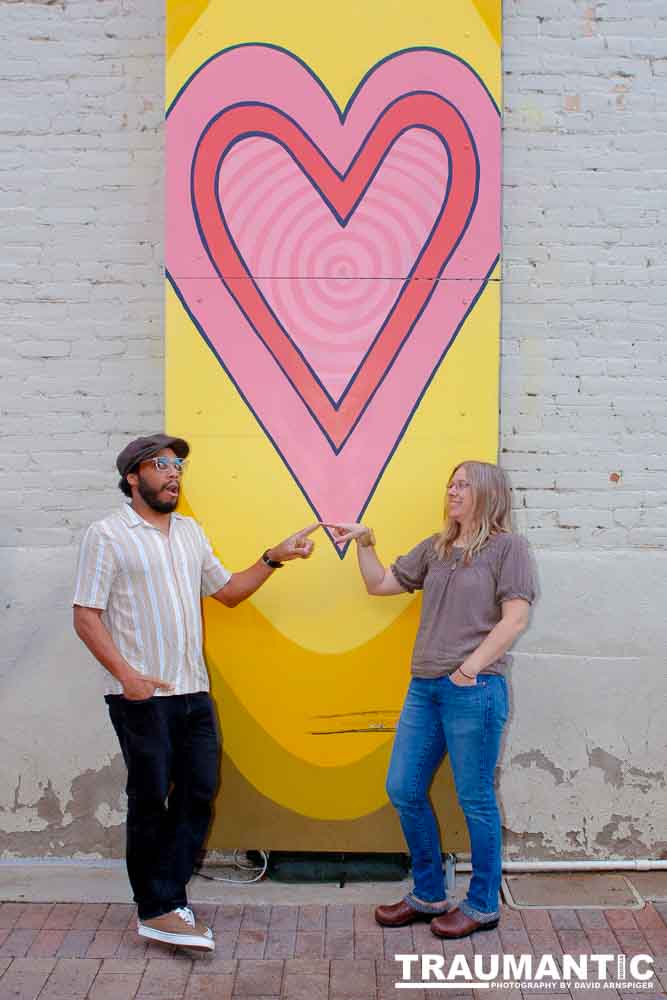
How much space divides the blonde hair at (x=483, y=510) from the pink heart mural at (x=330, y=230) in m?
0.49

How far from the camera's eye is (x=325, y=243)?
4.32 metres

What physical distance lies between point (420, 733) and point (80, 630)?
140 cm

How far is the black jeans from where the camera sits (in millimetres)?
3711

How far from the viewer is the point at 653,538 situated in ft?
15.1

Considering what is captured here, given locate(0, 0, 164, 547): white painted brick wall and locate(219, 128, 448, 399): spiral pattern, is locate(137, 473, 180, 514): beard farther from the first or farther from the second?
locate(219, 128, 448, 399): spiral pattern

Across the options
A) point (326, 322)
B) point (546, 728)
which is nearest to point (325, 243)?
point (326, 322)

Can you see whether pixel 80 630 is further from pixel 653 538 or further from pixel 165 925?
pixel 653 538

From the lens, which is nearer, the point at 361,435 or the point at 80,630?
the point at 80,630

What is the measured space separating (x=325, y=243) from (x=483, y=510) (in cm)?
140

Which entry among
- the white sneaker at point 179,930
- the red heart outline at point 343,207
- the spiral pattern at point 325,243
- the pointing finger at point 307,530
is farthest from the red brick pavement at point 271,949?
the spiral pattern at point 325,243

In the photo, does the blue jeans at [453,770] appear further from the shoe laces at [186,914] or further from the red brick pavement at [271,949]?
the shoe laces at [186,914]

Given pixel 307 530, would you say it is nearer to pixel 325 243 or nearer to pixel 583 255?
pixel 325 243

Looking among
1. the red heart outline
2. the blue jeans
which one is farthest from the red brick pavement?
the red heart outline

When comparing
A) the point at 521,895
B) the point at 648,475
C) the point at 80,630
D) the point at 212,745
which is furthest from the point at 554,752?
the point at 80,630
